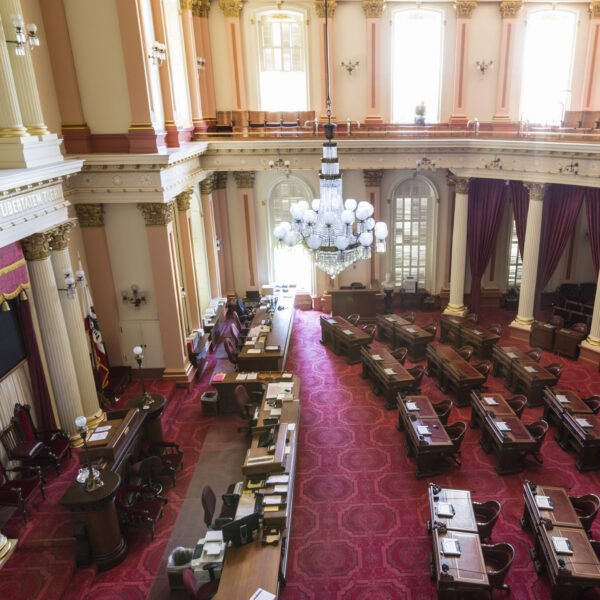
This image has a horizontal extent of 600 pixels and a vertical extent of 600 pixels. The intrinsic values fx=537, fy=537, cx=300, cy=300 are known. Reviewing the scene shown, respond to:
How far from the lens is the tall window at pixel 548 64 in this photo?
14523mm

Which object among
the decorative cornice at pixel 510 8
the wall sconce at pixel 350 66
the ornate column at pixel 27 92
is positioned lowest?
the ornate column at pixel 27 92

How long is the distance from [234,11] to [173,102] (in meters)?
4.56

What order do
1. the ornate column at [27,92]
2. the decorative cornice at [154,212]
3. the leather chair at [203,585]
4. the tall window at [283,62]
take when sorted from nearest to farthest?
the leather chair at [203,585], the ornate column at [27,92], the decorative cornice at [154,212], the tall window at [283,62]

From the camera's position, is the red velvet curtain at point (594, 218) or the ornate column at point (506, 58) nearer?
the red velvet curtain at point (594, 218)

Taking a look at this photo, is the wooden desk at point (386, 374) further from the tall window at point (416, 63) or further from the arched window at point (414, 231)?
the tall window at point (416, 63)

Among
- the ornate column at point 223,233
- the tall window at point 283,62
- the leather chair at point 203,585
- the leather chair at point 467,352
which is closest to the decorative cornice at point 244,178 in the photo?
the ornate column at point 223,233

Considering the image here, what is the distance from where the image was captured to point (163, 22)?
10531 mm

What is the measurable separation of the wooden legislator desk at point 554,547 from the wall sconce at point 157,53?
964 cm

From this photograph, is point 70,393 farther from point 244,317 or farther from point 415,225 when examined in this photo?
point 415,225

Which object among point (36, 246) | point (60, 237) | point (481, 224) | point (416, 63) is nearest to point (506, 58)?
point (416, 63)

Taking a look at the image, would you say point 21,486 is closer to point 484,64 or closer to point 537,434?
point 537,434

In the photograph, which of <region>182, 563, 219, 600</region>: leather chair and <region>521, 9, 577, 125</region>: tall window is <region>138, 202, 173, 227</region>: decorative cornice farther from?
<region>521, 9, 577, 125</region>: tall window

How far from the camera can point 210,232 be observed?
14.8 metres

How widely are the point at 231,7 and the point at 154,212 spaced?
23.7 feet
